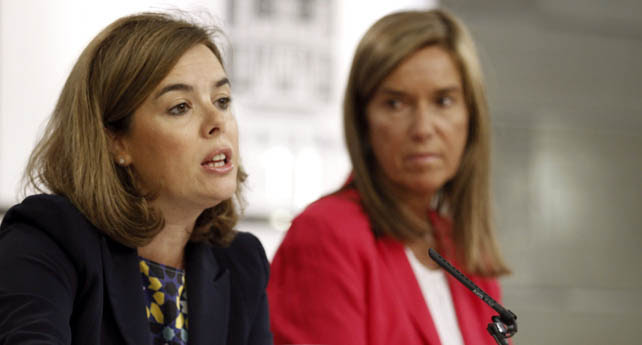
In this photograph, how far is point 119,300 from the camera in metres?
1.26

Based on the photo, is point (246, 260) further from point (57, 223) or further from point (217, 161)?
point (57, 223)

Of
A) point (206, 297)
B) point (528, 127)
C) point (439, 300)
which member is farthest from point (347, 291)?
point (528, 127)

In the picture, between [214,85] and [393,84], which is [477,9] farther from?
[214,85]

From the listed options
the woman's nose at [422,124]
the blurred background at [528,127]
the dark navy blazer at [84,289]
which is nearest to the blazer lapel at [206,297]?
the dark navy blazer at [84,289]

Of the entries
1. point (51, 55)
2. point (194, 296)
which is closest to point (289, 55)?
point (51, 55)

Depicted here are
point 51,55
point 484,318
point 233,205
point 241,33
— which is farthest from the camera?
point 241,33

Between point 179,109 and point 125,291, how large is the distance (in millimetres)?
293

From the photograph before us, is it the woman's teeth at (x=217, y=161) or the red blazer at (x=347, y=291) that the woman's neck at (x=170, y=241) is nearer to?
the woman's teeth at (x=217, y=161)

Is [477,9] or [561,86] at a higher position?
[477,9]

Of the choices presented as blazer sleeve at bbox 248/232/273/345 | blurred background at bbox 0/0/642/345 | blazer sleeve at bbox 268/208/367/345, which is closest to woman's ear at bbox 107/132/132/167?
blazer sleeve at bbox 248/232/273/345

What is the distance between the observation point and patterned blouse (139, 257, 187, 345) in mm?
1354

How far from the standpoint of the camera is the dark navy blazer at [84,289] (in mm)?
1110

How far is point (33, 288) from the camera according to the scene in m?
1.13

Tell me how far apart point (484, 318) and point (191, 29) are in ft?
2.85
